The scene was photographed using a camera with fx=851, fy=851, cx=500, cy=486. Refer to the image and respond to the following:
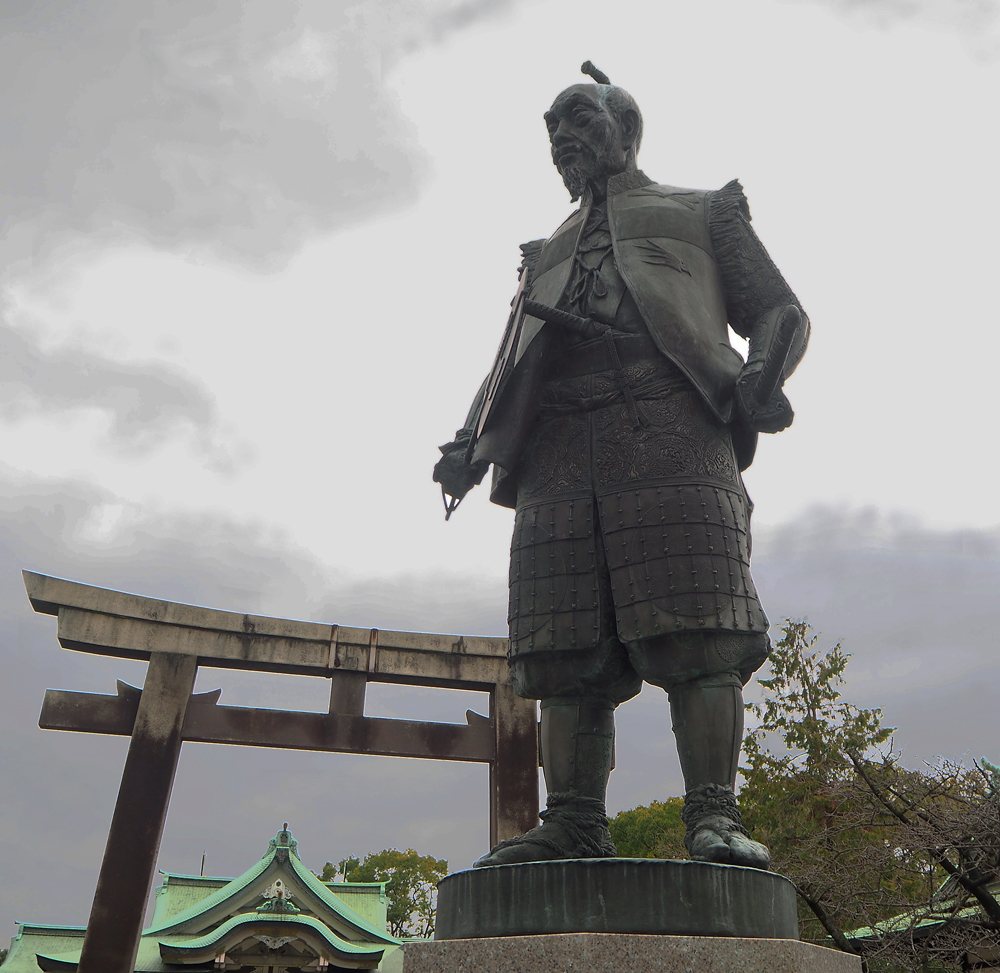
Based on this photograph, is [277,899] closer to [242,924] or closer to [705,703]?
[242,924]

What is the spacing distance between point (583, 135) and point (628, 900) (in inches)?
101

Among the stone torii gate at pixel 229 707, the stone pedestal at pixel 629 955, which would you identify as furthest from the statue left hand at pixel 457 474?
the stone torii gate at pixel 229 707

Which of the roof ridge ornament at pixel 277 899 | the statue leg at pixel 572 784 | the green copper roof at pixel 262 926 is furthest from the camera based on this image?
the roof ridge ornament at pixel 277 899

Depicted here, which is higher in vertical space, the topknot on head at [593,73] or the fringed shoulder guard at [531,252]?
the topknot on head at [593,73]

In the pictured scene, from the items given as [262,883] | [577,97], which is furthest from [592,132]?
[262,883]

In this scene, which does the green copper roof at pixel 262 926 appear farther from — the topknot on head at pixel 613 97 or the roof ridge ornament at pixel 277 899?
the topknot on head at pixel 613 97

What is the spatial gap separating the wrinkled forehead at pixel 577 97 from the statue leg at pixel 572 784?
7.01 ft

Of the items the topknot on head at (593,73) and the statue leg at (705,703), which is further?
the topknot on head at (593,73)

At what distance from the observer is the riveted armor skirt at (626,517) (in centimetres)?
258

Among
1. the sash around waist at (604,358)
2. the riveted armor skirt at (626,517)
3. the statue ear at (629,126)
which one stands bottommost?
the riveted armor skirt at (626,517)

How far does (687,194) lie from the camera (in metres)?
3.27

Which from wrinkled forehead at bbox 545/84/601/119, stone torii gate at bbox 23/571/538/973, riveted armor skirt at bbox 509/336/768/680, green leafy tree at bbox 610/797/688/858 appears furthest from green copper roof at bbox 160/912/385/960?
green leafy tree at bbox 610/797/688/858

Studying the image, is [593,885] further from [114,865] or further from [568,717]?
[114,865]

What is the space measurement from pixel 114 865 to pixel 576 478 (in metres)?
7.57
